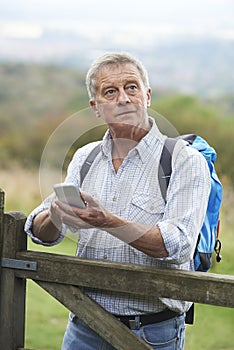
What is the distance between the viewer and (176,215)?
6.20 feet


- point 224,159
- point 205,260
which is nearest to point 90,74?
point 205,260

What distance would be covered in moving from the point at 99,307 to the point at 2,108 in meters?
8.93

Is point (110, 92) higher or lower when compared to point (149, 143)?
higher

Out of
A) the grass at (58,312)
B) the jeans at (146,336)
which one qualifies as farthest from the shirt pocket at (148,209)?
the grass at (58,312)

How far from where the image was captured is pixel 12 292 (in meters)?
2.15

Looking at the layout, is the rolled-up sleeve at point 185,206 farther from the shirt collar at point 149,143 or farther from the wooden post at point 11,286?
the wooden post at point 11,286

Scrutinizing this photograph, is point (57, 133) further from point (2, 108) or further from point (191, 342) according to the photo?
point (2, 108)

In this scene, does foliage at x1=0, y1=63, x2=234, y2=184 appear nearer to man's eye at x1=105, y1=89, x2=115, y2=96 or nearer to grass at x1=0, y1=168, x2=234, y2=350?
grass at x1=0, y1=168, x2=234, y2=350

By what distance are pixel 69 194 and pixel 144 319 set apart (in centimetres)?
49

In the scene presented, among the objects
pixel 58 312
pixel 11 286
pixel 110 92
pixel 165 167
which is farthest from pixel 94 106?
pixel 58 312

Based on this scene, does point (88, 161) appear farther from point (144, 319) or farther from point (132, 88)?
point (144, 319)

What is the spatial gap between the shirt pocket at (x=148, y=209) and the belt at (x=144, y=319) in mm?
289

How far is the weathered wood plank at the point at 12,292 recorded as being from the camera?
7.00 feet

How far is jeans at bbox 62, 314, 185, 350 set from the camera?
2.04m
